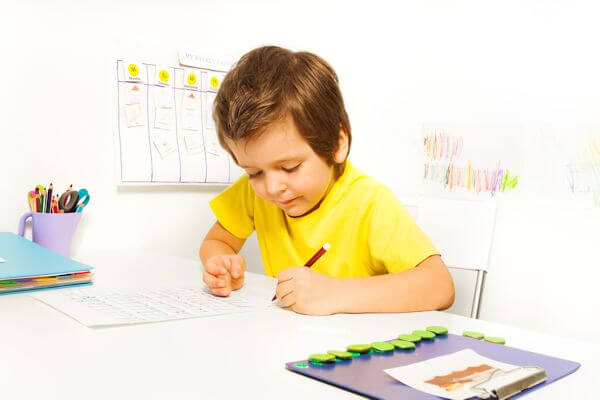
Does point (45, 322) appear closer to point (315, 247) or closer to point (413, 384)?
point (413, 384)

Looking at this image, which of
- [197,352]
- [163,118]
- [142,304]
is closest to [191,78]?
[163,118]

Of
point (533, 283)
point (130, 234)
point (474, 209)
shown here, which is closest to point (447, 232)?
point (474, 209)

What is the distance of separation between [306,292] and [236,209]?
1.68ft

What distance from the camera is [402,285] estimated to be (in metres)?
0.91

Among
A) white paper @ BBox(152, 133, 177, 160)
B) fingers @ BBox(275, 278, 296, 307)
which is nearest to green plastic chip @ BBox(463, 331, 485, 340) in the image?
fingers @ BBox(275, 278, 296, 307)

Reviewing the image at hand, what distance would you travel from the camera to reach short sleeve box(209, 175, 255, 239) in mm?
1302

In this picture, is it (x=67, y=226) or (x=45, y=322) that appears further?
Answer: (x=67, y=226)

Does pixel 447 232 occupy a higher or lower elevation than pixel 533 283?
higher

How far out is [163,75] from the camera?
1.39 metres

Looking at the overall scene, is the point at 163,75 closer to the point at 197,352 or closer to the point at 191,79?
the point at 191,79

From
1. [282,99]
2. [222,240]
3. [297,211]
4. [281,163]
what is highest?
[282,99]

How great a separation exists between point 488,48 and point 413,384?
4.23ft

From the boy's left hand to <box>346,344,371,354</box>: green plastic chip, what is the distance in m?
0.18

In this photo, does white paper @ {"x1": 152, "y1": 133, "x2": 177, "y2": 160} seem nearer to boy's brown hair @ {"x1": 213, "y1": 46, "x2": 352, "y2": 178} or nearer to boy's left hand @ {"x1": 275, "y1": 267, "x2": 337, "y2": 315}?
boy's brown hair @ {"x1": 213, "y1": 46, "x2": 352, "y2": 178}
